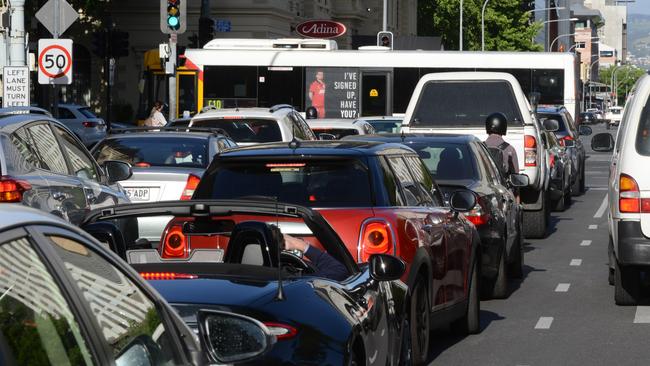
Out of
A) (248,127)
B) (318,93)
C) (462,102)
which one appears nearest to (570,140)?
(462,102)

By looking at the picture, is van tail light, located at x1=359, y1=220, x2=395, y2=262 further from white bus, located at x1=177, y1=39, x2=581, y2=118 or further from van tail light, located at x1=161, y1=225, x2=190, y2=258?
white bus, located at x1=177, y1=39, x2=581, y2=118

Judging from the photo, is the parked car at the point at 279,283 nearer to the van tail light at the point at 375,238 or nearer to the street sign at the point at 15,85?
the van tail light at the point at 375,238

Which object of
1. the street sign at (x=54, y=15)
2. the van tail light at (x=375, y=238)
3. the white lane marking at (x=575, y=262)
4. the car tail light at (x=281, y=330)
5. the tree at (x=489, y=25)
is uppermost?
the tree at (x=489, y=25)

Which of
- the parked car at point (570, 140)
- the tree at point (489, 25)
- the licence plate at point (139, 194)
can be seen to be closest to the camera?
the licence plate at point (139, 194)

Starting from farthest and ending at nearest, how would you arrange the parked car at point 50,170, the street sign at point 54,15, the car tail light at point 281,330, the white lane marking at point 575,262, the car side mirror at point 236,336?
the street sign at point 54,15 → the white lane marking at point 575,262 → the parked car at point 50,170 → the car tail light at point 281,330 → the car side mirror at point 236,336

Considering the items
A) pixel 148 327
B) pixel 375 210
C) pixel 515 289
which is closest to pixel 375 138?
pixel 515 289

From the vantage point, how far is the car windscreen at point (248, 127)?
1938cm

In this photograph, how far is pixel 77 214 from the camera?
38.5ft

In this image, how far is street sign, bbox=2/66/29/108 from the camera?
22.6 m

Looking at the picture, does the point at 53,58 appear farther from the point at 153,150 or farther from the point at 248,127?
the point at 153,150

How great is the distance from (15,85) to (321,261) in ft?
54.9

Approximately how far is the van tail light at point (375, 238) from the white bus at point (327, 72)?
3008 centimetres

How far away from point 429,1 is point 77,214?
81237 mm

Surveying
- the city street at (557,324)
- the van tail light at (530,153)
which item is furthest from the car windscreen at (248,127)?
the city street at (557,324)
